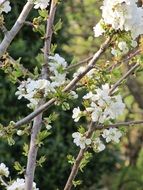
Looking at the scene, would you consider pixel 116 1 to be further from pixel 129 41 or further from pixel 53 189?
pixel 53 189

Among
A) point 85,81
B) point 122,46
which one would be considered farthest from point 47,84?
point 122,46

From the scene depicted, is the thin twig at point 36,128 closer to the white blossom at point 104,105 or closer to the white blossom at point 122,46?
the white blossom at point 104,105

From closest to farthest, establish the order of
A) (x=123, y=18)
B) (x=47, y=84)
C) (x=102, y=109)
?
(x=123, y=18) → (x=47, y=84) → (x=102, y=109)

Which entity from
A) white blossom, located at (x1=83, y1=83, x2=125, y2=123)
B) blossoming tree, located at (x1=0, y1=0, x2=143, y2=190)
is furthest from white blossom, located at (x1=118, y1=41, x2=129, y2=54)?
white blossom, located at (x1=83, y1=83, x2=125, y2=123)

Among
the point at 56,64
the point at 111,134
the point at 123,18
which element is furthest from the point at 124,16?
A: the point at 111,134

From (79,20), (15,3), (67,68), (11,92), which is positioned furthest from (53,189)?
(67,68)

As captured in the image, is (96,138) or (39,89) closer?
(39,89)

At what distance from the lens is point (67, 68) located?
190 centimetres

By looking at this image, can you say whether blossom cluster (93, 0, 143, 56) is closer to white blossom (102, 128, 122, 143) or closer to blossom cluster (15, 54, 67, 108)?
blossom cluster (15, 54, 67, 108)

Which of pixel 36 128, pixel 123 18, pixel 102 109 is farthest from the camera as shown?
pixel 36 128

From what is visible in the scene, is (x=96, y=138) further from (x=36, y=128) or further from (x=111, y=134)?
(x=36, y=128)

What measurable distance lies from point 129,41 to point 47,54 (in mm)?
421

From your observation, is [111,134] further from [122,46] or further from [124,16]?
[124,16]

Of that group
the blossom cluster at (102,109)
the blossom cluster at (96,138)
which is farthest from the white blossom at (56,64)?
the blossom cluster at (96,138)
